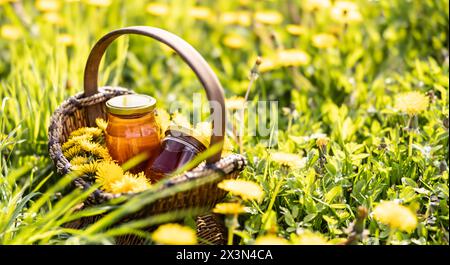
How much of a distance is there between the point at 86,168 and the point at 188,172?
273 millimetres

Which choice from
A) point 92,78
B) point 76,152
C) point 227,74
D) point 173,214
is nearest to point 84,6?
point 227,74

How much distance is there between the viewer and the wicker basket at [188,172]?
48.5 inches

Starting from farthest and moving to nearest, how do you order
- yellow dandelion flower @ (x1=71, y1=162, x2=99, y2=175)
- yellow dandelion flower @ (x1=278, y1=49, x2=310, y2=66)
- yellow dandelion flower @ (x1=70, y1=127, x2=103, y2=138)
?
yellow dandelion flower @ (x1=278, y1=49, x2=310, y2=66) < yellow dandelion flower @ (x1=70, y1=127, x2=103, y2=138) < yellow dandelion flower @ (x1=71, y1=162, x2=99, y2=175)

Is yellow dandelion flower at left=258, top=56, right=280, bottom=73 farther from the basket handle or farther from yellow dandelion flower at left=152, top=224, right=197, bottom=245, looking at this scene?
yellow dandelion flower at left=152, top=224, right=197, bottom=245

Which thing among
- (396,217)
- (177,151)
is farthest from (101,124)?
(396,217)

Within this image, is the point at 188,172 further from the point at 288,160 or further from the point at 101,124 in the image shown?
the point at 101,124

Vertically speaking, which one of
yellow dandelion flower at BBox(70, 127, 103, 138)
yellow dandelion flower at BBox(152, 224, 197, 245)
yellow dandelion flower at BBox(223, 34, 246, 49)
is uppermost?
yellow dandelion flower at BBox(223, 34, 246, 49)

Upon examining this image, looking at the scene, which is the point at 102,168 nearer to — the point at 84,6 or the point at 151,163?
the point at 151,163

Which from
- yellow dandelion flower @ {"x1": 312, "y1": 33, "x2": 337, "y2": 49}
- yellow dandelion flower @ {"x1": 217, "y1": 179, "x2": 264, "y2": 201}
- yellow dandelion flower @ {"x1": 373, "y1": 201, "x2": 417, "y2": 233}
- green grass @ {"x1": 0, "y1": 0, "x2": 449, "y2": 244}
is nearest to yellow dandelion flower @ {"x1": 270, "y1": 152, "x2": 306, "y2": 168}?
green grass @ {"x1": 0, "y1": 0, "x2": 449, "y2": 244}

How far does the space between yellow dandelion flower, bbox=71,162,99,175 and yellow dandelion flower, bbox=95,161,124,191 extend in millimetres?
22

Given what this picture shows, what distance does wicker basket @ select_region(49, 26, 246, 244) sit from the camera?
123 cm
